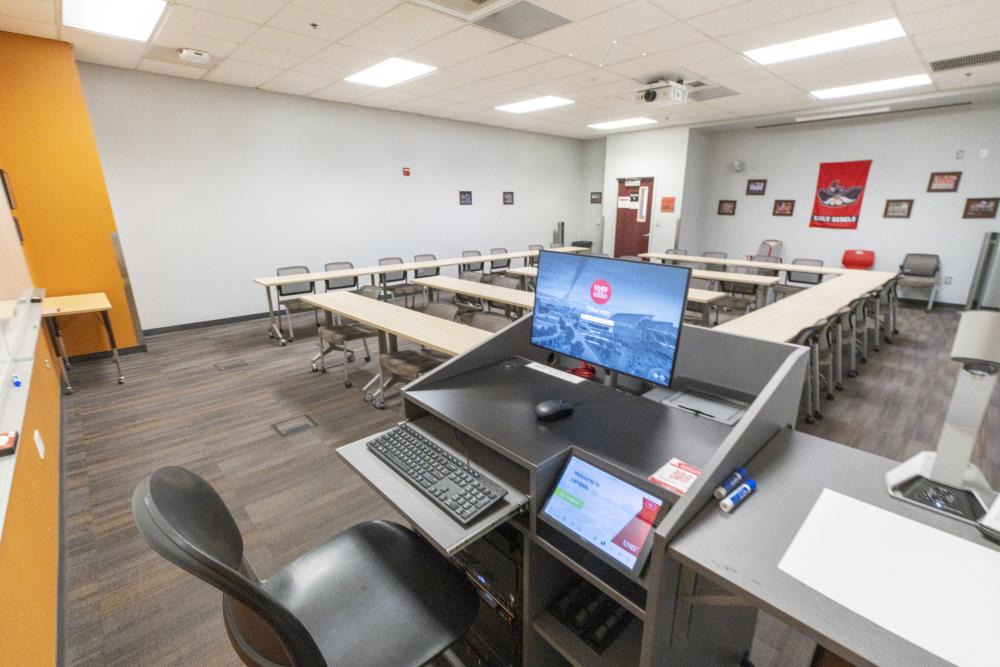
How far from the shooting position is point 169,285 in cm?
556

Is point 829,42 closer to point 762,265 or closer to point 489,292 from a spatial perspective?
point 762,265

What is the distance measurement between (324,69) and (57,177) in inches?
108

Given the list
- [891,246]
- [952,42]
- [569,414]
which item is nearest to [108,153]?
[569,414]

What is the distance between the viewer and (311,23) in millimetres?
3605

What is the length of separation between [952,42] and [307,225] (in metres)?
7.39

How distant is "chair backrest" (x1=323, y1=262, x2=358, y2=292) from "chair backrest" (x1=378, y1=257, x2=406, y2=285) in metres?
0.43

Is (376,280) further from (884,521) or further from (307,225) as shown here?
(884,521)

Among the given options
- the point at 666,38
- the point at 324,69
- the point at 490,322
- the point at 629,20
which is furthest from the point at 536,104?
the point at 490,322

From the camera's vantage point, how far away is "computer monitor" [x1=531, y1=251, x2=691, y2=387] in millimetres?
1173

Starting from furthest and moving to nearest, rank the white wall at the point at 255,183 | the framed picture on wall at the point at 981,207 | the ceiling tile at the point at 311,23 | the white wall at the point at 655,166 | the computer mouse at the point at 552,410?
the white wall at the point at 655,166 → the framed picture on wall at the point at 981,207 → the white wall at the point at 255,183 → the ceiling tile at the point at 311,23 → the computer mouse at the point at 552,410

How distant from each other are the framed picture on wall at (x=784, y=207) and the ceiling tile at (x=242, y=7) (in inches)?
335

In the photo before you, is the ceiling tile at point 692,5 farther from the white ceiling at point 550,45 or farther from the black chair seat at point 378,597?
the black chair seat at point 378,597

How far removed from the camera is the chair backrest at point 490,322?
300 cm

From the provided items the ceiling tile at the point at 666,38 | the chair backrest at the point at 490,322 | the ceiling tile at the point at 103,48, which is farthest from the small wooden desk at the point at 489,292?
the ceiling tile at the point at 103,48
